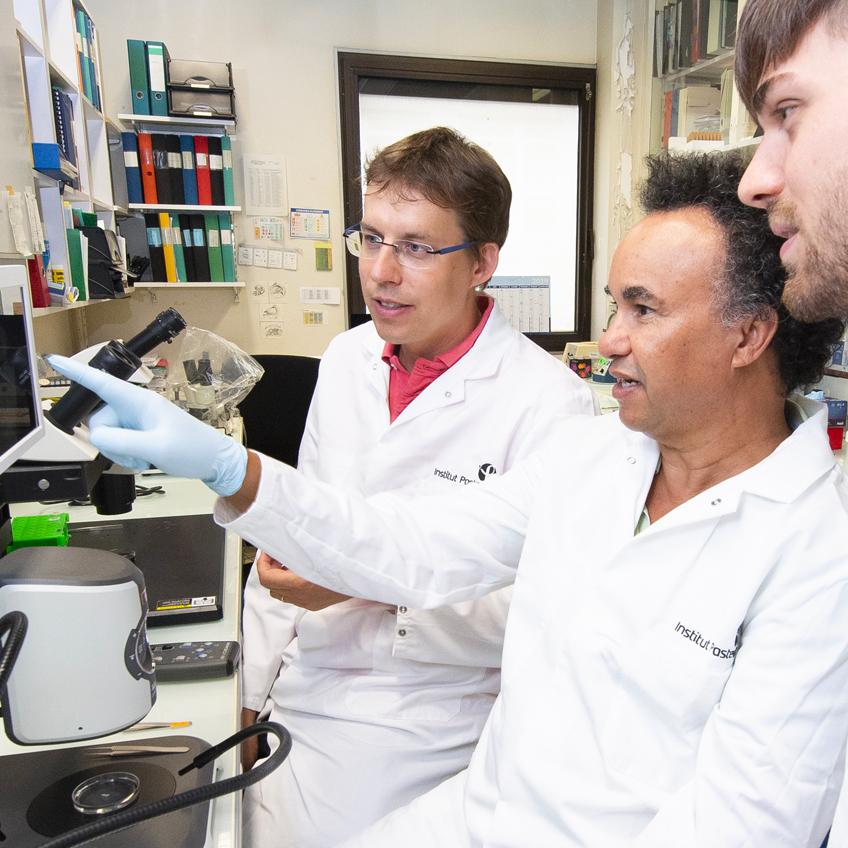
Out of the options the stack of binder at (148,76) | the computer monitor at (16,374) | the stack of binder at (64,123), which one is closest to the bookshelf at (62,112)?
the stack of binder at (64,123)

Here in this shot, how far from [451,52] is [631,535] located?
3.57 m

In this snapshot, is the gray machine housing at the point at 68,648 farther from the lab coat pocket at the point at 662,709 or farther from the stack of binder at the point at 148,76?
the stack of binder at the point at 148,76

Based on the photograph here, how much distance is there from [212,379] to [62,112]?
0.99m

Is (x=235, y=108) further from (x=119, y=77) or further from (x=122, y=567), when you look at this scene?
(x=122, y=567)

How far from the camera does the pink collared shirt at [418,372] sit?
58.1 inches

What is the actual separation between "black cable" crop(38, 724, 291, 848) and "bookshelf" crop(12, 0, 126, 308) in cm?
134

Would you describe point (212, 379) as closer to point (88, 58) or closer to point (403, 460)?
point (88, 58)

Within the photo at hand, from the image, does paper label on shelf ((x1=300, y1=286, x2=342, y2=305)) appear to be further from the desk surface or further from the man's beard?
the man's beard

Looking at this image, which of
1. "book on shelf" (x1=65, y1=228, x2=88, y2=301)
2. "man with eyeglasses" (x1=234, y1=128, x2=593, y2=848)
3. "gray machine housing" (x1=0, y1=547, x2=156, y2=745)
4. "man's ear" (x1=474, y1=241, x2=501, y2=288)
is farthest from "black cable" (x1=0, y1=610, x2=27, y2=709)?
"book on shelf" (x1=65, y1=228, x2=88, y2=301)

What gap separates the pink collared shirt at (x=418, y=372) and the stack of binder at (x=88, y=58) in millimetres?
1883

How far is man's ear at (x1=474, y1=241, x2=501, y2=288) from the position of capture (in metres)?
1.52

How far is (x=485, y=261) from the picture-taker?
1534 mm

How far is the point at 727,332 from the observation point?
3.06ft

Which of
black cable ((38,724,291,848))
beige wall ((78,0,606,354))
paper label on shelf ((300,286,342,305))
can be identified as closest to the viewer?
black cable ((38,724,291,848))
